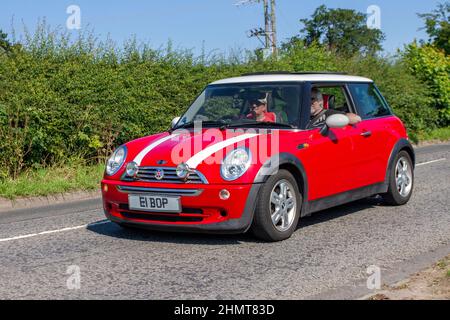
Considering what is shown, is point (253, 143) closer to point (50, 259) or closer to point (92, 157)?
point (50, 259)

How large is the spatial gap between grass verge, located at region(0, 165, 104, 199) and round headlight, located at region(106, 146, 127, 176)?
3817mm

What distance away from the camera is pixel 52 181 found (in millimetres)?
11359

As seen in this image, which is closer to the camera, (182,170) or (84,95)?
(182,170)

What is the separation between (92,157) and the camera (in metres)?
13.1

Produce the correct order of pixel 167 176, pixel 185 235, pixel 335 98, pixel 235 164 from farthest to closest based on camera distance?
1. pixel 335 98
2. pixel 185 235
3. pixel 167 176
4. pixel 235 164

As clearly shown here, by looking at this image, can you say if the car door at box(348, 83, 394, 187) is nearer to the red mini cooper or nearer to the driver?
the red mini cooper

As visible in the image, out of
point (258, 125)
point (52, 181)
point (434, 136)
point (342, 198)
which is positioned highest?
point (258, 125)

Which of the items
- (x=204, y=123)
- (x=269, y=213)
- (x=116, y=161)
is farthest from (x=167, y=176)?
(x=204, y=123)

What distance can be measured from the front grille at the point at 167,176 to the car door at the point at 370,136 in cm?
227

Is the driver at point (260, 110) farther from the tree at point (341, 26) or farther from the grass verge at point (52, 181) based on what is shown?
the tree at point (341, 26)

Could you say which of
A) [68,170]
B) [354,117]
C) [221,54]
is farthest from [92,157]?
[354,117]

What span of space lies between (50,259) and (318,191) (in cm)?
278

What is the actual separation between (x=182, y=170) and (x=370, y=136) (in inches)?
110

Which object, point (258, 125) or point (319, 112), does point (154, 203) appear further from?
point (319, 112)
